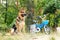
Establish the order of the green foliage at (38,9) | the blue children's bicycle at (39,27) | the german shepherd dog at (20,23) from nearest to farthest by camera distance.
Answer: the german shepherd dog at (20,23) → the blue children's bicycle at (39,27) → the green foliage at (38,9)

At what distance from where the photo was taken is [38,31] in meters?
9.80

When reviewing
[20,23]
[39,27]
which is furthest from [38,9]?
[20,23]

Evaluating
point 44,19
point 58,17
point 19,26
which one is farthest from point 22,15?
point 58,17

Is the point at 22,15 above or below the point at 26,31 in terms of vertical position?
above

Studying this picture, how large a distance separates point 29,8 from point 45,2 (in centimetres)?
81

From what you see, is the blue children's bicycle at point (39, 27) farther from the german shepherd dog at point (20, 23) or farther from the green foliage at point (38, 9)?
the german shepherd dog at point (20, 23)

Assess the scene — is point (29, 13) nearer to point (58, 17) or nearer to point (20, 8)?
point (20, 8)

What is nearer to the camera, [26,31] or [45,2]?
[26,31]

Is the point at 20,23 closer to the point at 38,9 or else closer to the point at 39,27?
the point at 39,27

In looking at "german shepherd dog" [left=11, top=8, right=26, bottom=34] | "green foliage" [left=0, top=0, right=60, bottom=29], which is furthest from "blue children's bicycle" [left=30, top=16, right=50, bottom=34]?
"german shepherd dog" [left=11, top=8, right=26, bottom=34]

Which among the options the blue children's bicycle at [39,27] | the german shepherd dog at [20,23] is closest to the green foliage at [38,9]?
the blue children's bicycle at [39,27]

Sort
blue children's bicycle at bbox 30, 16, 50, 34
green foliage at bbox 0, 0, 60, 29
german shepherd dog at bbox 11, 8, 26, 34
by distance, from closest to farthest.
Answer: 1. german shepherd dog at bbox 11, 8, 26, 34
2. blue children's bicycle at bbox 30, 16, 50, 34
3. green foliage at bbox 0, 0, 60, 29

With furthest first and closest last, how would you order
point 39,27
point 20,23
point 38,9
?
point 38,9, point 39,27, point 20,23

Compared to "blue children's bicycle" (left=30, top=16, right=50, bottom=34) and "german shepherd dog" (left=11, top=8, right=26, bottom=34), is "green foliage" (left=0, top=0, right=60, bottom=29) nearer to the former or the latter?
"blue children's bicycle" (left=30, top=16, right=50, bottom=34)
